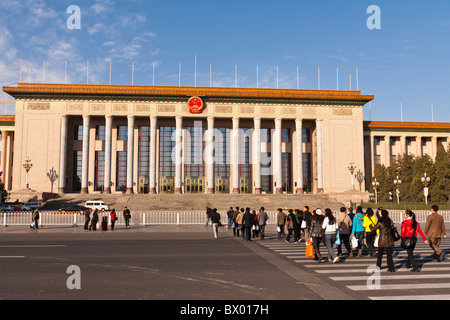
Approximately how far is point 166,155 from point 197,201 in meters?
14.6

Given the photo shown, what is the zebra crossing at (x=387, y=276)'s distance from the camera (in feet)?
25.5

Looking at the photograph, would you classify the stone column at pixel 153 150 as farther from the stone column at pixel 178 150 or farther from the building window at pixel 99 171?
the building window at pixel 99 171

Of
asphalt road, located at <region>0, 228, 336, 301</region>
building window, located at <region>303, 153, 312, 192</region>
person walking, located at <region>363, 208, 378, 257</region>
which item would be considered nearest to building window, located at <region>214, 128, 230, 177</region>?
building window, located at <region>303, 153, 312, 192</region>

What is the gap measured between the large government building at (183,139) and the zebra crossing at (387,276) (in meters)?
44.1

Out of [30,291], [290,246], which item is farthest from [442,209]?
[30,291]

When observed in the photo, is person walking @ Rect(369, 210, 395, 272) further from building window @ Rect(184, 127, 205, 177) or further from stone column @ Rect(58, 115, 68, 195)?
stone column @ Rect(58, 115, 68, 195)

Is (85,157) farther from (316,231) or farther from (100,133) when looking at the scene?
(316,231)

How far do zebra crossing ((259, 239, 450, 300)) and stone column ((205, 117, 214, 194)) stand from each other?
143 ft

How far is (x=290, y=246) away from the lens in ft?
55.0

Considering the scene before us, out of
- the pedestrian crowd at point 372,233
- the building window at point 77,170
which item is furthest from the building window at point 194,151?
the pedestrian crowd at point 372,233

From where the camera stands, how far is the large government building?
5641 cm

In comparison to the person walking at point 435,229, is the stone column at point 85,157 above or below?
above
